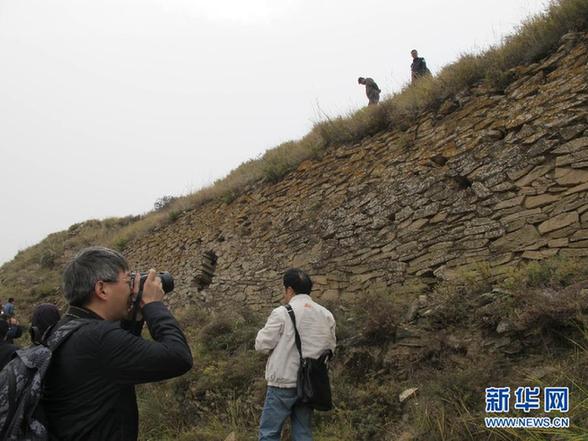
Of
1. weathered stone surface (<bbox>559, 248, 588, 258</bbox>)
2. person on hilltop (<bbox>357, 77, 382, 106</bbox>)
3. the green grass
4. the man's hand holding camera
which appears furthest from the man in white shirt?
person on hilltop (<bbox>357, 77, 382, 106</bbox>)

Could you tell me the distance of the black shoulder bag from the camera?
9.92 ft

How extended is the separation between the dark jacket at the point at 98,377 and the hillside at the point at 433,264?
2.10 metres

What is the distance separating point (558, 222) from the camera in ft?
13.4

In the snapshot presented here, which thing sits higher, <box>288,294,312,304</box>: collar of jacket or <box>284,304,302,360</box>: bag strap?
<box>288,294,312,304</box>: collar of jacket

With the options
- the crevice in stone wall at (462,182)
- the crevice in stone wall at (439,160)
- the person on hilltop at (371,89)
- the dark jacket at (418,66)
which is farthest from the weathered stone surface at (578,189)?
the person on hilltop at (371,89)

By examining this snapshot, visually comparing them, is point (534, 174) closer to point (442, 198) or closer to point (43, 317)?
point (442, 198)

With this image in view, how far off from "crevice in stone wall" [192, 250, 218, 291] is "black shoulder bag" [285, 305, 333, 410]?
19.8 feet

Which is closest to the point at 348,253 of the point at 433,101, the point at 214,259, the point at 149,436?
the point at 433,101

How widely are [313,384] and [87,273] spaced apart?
174cm

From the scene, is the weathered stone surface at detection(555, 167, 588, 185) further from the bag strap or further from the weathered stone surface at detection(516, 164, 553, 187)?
the bag strap

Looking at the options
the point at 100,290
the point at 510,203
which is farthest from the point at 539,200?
the point at 100,290

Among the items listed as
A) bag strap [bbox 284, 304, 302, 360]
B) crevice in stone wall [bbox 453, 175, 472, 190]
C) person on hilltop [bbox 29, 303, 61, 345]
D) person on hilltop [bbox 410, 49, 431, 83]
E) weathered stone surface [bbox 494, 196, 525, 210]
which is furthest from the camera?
person on hilltop [bbox 410, 49, 431, 83]

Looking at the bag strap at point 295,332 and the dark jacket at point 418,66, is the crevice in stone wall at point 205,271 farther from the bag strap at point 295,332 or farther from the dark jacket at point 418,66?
the bag strap at point 295,332

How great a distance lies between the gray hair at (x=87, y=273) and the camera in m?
1.87
